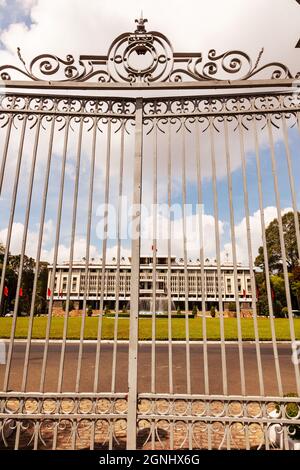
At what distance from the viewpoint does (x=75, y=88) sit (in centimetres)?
402

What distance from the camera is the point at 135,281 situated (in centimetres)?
355

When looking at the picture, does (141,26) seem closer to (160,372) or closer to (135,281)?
(135,281)

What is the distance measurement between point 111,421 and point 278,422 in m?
1.57

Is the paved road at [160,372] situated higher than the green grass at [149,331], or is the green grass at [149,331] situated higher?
the green grass at [149,331]

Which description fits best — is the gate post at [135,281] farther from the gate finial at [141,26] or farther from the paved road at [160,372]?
the paved road at [160,372]

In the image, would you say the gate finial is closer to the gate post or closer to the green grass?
the gate post

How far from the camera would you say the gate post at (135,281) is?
3.21 meters

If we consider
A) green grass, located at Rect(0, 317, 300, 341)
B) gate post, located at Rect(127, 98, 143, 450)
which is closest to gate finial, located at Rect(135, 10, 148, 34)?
gate post, located at Rect(127, 98, 143, 450)

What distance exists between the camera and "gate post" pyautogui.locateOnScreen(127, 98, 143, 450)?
3.21m

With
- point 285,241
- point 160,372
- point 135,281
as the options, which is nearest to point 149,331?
point 160,372

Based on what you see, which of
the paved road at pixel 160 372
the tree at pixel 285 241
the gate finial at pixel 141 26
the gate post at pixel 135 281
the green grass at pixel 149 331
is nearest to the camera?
the gate post at pixel 135 281

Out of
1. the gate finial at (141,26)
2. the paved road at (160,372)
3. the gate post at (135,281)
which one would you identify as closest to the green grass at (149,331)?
the paved road at (160,372)
